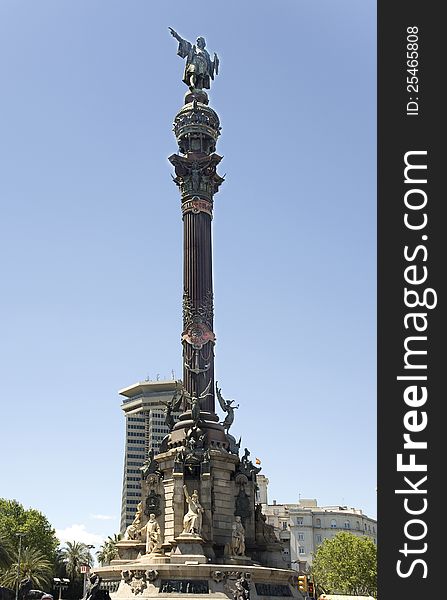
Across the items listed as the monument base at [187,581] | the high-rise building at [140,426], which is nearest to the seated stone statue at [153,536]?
the monument base at [187,581]

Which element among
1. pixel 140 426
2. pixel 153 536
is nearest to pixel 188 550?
pixel 153 536

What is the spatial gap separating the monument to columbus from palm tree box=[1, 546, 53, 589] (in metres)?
31.7

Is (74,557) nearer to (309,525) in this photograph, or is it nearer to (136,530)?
(309,525)

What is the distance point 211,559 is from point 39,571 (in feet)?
139

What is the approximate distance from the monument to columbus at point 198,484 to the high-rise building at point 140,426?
119 metres

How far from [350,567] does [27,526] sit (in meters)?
36.4

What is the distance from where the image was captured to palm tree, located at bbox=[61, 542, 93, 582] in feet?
337

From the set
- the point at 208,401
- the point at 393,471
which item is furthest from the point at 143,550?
the point at 393,471

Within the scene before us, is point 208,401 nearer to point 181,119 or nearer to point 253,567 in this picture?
point 253,567

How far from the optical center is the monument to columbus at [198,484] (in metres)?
42.3

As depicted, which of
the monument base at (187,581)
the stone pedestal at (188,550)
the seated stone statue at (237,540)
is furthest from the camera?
the seated stone statue at (237,540)

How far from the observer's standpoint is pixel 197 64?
60031 millimetres

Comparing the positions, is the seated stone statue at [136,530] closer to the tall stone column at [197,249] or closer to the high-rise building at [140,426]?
the tall stone column at [197,249]

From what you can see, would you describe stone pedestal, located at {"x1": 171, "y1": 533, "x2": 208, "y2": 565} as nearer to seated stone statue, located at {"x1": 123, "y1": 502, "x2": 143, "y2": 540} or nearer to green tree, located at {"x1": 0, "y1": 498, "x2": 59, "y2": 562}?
seated stone statue, located at {"x1": 123, "y1": 502, "x2": 143, "y2": 540}
